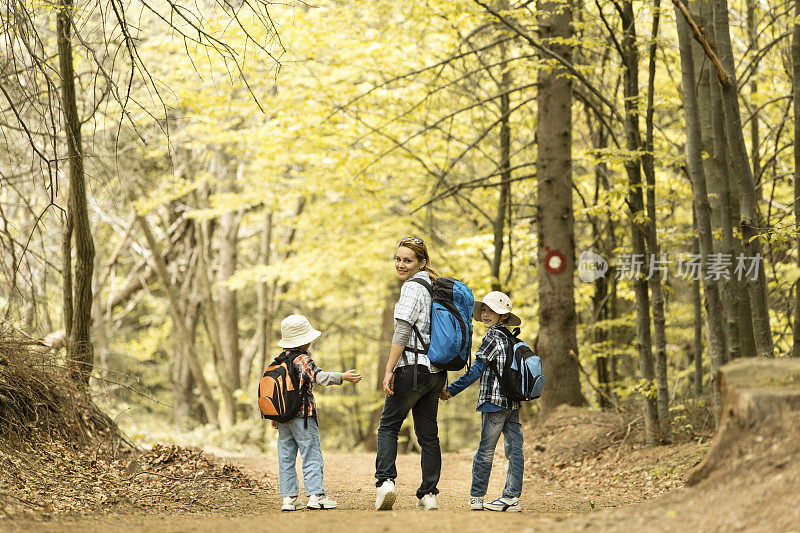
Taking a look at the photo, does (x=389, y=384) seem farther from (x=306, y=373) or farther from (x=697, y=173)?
(x=697, y=173)

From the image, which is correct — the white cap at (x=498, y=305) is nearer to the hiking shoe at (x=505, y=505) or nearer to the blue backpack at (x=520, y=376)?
the blue backpack at (x=520, y=376)

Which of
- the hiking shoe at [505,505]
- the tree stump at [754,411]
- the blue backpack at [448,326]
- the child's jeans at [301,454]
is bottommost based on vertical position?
the hiking shoe at [505,505]

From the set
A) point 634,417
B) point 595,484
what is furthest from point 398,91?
point 595,484

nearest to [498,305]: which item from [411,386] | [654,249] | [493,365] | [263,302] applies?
[493,365]

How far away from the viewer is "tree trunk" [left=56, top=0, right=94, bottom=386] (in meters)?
7.40

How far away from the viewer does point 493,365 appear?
550 cm

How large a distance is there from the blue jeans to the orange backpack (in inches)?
53.9

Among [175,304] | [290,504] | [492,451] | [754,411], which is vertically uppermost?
[175,304]

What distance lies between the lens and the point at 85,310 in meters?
7.96

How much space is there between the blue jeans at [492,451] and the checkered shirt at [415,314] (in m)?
0.65

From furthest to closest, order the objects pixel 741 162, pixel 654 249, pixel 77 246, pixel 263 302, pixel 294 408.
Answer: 1. pixel 263 302
2. pixel 77 246
3. pixel 654 249
4. pixel 741 162
5. pixel 294 408

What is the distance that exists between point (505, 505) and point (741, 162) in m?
3.83

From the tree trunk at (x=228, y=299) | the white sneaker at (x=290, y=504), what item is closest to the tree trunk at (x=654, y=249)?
the white sneaker at (x=290, y=504)

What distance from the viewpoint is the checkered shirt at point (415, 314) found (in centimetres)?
519
